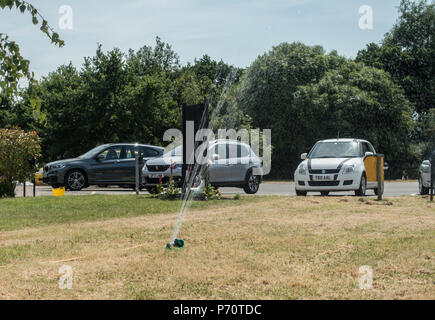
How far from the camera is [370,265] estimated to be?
6.21 meters

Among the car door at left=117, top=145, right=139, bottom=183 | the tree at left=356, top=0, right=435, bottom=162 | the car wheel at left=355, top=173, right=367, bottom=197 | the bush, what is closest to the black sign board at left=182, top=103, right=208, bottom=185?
the car wheel at left=355, top=173, right=367, bottom=197

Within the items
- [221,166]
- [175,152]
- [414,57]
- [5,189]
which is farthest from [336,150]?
[414,57]

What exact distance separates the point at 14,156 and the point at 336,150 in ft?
31.1

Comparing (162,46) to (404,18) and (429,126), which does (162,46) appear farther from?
(429,126)

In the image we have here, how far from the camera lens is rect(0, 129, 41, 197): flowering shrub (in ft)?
56.3

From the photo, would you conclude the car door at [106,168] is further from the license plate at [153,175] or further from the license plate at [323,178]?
the license plate at [323,178]

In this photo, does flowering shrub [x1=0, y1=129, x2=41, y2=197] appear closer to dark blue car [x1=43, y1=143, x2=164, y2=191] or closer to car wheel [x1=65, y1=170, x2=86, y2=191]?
dark blue car [x1=43, y1=143, x2=164, y2=191]

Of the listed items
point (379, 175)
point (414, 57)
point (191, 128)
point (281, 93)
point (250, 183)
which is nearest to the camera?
point (379, 175)

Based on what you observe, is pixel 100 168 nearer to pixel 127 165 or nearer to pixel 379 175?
pixel 127 165

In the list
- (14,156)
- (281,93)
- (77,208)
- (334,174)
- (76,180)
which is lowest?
(77,208)

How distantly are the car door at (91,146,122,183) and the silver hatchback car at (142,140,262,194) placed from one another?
2247mm

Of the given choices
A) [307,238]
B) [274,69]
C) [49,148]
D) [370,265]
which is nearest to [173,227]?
[307,238]

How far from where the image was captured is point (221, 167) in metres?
17.4
